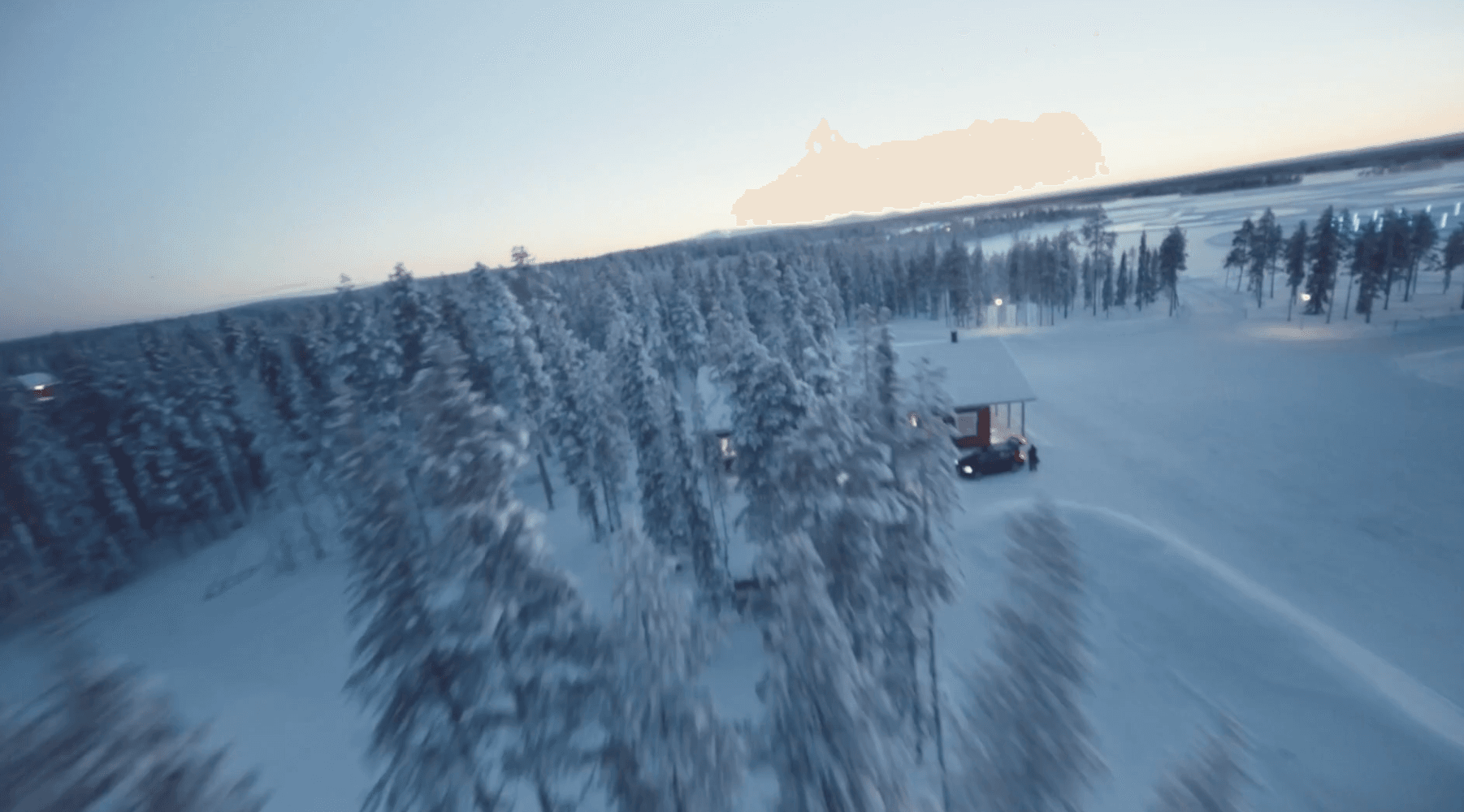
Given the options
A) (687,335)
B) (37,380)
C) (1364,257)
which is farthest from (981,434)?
(37,380)

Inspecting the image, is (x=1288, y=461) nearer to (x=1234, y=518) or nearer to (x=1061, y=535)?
(x=1234, y=518)

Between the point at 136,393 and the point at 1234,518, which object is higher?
the point at 136,393

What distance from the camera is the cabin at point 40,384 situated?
4019cm

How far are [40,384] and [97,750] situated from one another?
6542 centimetres

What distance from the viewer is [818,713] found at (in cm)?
764

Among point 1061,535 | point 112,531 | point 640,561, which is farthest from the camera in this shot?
point 112,531

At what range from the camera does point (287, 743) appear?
18.2m

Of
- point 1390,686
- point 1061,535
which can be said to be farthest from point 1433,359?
point 1061,535

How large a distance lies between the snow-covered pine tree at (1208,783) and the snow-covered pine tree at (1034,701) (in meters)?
1.04

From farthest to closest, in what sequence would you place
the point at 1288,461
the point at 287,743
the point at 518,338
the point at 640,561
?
the point at 518,338 < the point at 1288,461 < the point at 287,743 < the point at 640,561

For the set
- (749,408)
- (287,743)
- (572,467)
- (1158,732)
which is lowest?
(287,743)

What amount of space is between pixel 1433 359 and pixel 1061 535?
47.4 metres

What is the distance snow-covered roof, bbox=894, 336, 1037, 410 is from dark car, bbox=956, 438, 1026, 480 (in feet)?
7.52

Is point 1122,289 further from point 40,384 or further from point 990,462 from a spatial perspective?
point 40,384
